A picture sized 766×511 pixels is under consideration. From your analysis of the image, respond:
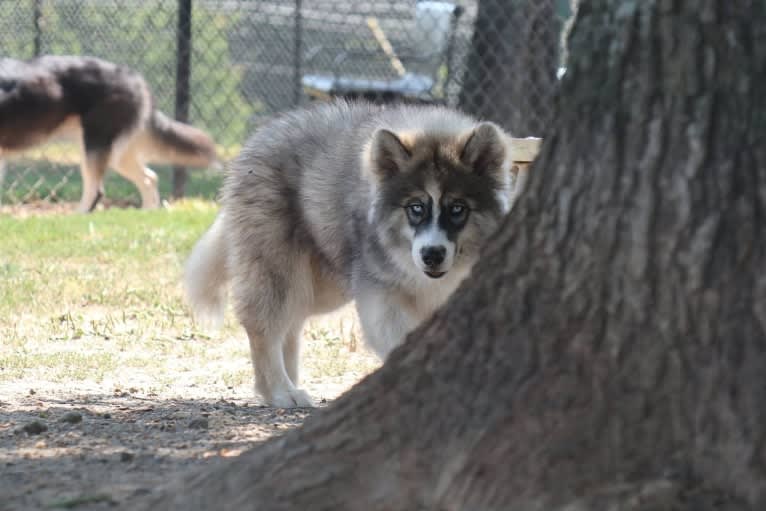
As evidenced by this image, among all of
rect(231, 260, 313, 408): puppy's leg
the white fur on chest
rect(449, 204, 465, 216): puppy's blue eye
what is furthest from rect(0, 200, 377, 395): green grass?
rect(449, 204, 465, 216): puppy's blue eye

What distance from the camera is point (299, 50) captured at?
1216cm

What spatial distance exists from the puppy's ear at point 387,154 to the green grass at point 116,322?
1547 millimetres

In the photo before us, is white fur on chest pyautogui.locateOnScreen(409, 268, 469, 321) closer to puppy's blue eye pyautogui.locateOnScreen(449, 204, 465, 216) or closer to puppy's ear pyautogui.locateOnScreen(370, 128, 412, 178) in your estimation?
puppy's blue eye pyautogui.locateOnScreen(449, 204, 465, 216)

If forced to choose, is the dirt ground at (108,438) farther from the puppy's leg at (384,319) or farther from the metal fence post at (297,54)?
the metal fence post at (297,54)

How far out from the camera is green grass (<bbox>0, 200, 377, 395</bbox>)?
627 centimetres

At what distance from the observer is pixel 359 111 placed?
5934 mm

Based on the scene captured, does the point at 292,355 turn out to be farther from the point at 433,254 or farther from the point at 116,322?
the point at 116,322

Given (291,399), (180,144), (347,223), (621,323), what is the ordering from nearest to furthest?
(621,323), (347,223), (291,399), (180,144)

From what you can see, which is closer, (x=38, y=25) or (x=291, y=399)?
(x=291, y=399)

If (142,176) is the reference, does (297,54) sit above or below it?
above

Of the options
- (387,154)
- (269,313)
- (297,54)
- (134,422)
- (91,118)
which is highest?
(297,54)

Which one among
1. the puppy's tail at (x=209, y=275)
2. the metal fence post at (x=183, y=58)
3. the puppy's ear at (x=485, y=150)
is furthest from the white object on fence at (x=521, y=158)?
the metal fence post at (x=183, y=58)

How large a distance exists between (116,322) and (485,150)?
10.4 feet

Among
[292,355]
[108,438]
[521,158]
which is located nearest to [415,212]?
[521,158]
